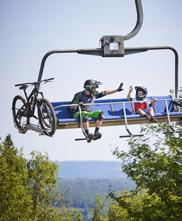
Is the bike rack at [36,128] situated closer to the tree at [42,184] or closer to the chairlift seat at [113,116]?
the chairlift seat at [113,116]

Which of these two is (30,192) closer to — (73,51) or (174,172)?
(174,172)

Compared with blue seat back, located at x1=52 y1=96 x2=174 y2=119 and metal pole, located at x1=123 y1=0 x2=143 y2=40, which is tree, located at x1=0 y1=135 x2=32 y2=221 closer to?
blue seat back, located at x1=52 y1=96 x2=174 y2=119

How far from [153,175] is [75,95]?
15.7 meters

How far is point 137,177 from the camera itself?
24.7 m

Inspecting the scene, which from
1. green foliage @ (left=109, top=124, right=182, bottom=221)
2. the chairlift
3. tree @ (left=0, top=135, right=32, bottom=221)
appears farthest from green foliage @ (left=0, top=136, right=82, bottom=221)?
the chairlift

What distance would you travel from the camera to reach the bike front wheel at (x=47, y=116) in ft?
27.6

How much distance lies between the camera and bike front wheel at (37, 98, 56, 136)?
27.6 feet

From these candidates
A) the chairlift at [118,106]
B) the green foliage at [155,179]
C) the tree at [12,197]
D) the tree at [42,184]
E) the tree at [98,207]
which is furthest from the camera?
the tree at [98,207]

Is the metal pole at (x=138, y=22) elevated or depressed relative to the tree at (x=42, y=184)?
elevated

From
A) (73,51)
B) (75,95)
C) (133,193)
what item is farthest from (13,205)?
(73,51)

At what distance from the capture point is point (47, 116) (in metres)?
8.81

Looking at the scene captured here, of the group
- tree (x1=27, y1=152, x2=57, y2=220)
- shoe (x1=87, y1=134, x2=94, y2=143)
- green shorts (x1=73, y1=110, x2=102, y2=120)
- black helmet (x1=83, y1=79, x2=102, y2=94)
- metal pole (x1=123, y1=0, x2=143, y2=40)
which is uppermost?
metal pole (x1=123, y1=0, x2=143, y2=40)

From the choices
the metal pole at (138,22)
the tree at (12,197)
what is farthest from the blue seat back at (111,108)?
the tree at (12,197)

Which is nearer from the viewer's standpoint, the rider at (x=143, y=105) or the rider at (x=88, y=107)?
the rider at (x=88, y=107)
